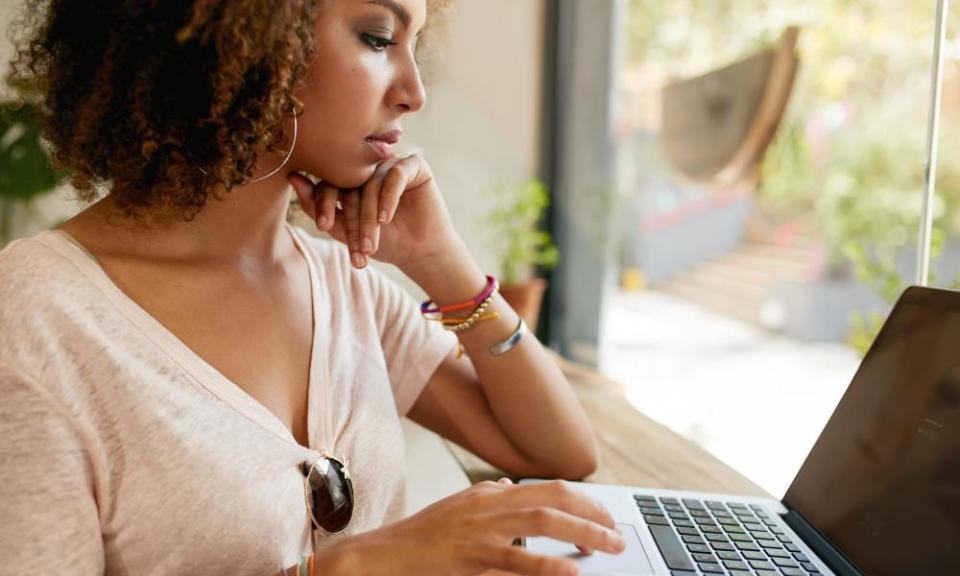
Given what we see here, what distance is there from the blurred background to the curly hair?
0.55 m

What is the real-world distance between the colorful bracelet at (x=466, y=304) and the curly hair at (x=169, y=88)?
35cm

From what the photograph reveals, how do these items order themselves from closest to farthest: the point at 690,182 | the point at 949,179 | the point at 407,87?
the point at 407,87 → the point at 949,179 → the point at 690,182

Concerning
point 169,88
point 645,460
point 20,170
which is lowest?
point 645,460

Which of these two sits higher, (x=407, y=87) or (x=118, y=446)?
(x=407, y=87)

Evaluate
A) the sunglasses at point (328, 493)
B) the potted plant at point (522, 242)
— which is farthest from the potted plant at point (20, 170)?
the sunglasses at point (328, 493)

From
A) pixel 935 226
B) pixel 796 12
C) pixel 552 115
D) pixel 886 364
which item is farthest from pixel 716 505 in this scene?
pixel 552 115

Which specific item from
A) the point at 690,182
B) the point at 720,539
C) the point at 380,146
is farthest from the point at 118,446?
the point at 690,182

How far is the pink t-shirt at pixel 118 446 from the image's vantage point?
2.23ft

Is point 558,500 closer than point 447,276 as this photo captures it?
Yes

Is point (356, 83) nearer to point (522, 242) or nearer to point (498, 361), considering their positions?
point (498, 361)

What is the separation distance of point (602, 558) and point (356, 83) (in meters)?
0.59

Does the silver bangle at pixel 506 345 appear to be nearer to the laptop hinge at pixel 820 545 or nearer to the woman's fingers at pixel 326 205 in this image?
the woman's fingers at pixel 326 205

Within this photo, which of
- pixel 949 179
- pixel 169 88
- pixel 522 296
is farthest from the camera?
pixel 522 296

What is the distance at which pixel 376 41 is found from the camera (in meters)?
0.92
